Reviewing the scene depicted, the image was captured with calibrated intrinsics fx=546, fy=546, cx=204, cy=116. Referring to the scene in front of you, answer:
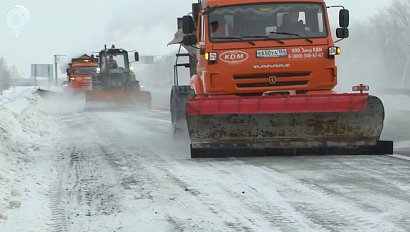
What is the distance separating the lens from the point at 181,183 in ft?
20.4

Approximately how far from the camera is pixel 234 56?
28.0 feet

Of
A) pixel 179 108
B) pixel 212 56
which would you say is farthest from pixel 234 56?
pixel 179 108

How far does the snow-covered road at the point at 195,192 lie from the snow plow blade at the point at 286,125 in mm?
202

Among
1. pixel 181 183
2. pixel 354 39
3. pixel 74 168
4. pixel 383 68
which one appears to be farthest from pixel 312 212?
pixel 354 39

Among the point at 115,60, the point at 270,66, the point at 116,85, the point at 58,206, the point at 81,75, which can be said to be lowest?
the point at 58,206

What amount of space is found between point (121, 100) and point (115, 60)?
3.48 meters

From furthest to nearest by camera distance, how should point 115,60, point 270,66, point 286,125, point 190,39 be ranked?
1. point 115,60
2. point 190,39
3. point 270,66
4. point 286,125

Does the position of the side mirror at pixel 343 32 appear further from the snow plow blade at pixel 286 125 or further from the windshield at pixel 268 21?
the snow plow blade at pixel 286 125

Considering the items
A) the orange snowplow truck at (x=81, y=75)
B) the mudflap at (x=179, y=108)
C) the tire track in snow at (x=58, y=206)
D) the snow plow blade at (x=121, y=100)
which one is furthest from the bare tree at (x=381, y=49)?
the tire track in snow at (x=58, y=206)

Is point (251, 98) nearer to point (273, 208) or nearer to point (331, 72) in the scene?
point (331, 72)

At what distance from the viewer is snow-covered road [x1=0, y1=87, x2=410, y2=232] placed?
4574mm

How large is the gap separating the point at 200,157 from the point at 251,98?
1175 mm

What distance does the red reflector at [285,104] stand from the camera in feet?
25.3

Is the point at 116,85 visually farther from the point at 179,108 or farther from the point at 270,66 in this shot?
the point at 270,66
